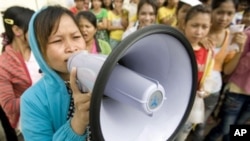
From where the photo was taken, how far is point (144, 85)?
1.54 feet

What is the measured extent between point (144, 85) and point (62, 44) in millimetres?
273

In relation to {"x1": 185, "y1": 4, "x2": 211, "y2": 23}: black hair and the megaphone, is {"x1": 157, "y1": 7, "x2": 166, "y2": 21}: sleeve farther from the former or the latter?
the megaphone

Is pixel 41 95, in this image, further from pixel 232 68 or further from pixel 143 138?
pixel 232 68

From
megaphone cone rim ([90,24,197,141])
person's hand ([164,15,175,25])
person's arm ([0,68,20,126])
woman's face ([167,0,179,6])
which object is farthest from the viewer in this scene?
woman's face ([167,0,179,6])

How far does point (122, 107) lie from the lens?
0.63 meters

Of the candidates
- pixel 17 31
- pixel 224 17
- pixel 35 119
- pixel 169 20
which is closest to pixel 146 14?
pixel 169 20

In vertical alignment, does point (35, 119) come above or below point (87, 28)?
below

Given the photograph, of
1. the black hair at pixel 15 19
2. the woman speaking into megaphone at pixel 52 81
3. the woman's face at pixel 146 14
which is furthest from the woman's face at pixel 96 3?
the woman speaking into megaphone at pixel 52 81

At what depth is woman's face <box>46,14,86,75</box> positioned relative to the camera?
60 centimetres

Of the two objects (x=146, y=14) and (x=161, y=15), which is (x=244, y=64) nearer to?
(x=146, y=14)

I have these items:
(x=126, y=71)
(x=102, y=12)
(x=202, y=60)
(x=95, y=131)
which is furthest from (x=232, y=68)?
(x=102, y=12)

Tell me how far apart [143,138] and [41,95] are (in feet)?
1.04

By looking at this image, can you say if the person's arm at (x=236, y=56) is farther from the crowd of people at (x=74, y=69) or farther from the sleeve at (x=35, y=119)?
the sleeve at (x=35, y=119)

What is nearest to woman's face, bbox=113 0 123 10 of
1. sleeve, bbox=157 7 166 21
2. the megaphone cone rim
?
sleeve, bbox=157 7 166 21
